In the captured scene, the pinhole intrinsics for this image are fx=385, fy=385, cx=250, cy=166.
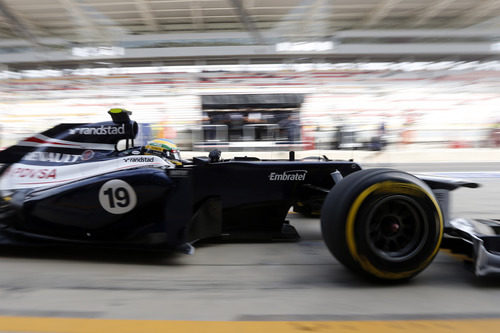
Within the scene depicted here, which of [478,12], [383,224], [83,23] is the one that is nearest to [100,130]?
[383,224]

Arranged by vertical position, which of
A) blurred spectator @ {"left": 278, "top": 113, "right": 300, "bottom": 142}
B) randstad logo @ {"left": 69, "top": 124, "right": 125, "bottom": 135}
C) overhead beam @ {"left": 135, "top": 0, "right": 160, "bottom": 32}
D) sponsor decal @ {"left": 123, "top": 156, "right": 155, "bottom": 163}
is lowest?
sponsor decal @ {"left": 123, "top": 156, "right": 155, "bottom": 163}

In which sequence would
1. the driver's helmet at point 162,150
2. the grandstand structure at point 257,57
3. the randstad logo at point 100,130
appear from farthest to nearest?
the grandstand structure at point 257,57 < the driver's helmet at point 162,150 < the randstad logo at point 100,130

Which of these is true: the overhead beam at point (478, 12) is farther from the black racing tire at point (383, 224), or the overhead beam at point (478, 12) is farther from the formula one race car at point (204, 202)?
the black racing tire at point (383, 224)

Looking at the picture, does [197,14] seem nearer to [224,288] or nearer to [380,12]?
[380,12]

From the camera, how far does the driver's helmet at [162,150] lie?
360cm

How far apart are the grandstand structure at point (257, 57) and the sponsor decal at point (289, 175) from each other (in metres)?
11.0

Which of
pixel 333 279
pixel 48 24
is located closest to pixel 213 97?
pixel 48 24

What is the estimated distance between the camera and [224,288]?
242cm

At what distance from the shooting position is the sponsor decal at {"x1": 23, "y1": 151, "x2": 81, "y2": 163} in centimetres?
321

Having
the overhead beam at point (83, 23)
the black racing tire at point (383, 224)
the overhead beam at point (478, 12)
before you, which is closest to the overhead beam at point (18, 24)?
the overhead beam at point (83, 23)

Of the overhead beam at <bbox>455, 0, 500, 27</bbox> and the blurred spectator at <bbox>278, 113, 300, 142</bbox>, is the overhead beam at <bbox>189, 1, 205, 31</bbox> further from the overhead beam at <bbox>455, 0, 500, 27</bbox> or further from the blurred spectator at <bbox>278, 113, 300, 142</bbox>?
the overhead beam at <bbox>455, 0, 500, 27</bbox>

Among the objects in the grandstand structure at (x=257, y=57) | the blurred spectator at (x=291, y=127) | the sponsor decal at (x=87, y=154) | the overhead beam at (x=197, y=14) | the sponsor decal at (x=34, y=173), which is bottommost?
the sponsor decal at (x=34, y=173)

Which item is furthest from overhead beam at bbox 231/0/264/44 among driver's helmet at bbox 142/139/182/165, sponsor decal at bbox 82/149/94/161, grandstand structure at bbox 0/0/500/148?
sponsor decal at bbox 82/149/94/161

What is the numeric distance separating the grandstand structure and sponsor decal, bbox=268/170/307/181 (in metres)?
11.0
